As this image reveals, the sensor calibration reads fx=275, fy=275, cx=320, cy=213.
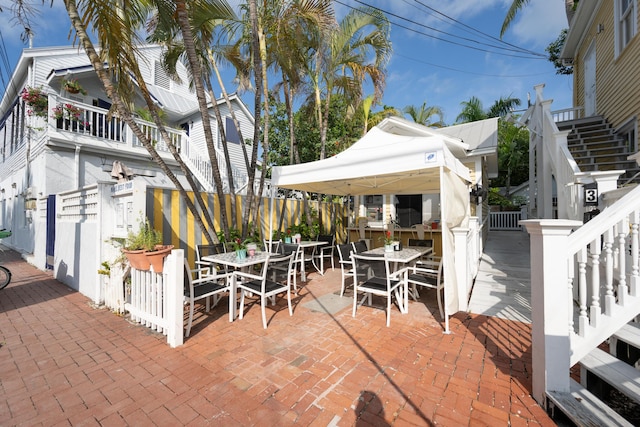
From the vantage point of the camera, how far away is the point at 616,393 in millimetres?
2369

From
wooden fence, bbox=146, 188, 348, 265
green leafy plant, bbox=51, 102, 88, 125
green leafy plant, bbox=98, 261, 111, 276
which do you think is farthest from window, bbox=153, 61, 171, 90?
green leafy plant, bbox=98, 261, 111, 276

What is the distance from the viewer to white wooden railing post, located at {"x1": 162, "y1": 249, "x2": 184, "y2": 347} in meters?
3.22

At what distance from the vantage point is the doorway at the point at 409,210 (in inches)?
420

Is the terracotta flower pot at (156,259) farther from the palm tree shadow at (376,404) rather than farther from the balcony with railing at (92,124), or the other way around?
the balcony with railing at (92,124)

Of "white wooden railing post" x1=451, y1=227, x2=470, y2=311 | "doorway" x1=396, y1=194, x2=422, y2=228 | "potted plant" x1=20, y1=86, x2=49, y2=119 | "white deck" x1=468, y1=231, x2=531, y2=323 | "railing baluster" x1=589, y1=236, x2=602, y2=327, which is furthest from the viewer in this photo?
"doorway" x1=396, y1=194, x2=422, y2=228

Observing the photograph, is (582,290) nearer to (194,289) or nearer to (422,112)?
(194,289)

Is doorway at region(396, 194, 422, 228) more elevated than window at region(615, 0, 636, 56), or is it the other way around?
window at region(615, 0, 636, 56)

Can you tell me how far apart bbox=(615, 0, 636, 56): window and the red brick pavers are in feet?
24.1

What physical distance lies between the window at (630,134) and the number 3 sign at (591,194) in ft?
13.0

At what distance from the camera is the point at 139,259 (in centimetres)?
361

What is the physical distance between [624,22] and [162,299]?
36.0 feet

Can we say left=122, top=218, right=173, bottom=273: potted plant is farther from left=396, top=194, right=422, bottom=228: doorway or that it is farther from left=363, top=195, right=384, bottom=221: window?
left=396, top=194, right=422, bottom=228: doorway

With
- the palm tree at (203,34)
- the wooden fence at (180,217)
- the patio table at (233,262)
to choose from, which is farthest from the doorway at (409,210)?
the patio table at (233,262)

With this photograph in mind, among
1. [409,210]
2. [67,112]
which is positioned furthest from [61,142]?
[409,210]
